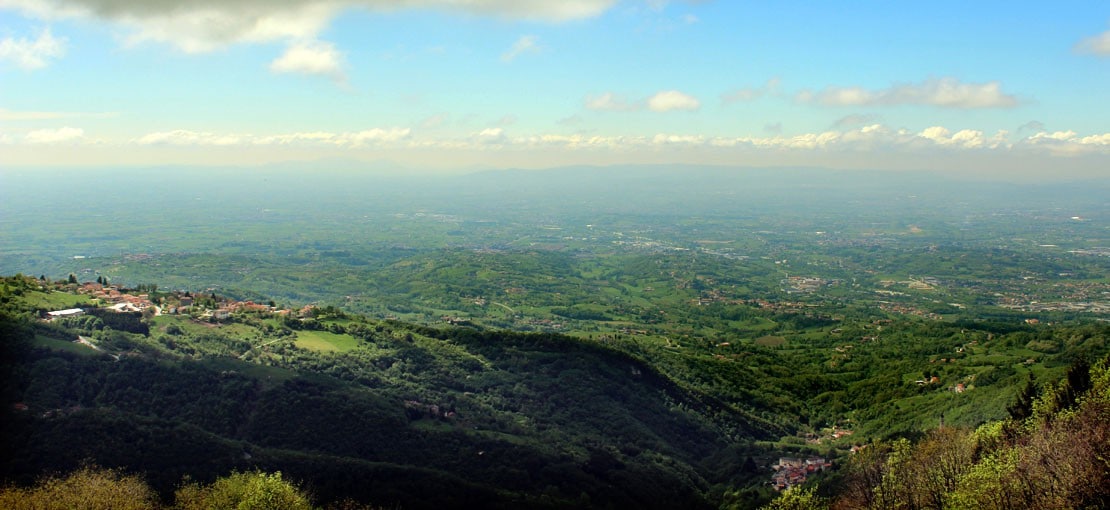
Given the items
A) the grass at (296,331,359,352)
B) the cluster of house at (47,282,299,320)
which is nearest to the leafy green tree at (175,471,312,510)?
the grass at (296,331,359,352)

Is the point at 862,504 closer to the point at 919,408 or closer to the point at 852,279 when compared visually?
the point at 919,408

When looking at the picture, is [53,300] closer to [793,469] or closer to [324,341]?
[324,341]

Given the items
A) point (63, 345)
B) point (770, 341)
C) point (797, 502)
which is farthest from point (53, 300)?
point (770, 341)

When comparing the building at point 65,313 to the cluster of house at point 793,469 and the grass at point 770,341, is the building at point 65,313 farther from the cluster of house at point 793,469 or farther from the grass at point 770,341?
the grass at point 770,341

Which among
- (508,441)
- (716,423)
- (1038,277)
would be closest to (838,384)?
(716,423)

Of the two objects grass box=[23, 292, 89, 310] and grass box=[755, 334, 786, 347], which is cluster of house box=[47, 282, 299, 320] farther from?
grass box=[755, 334, 786, 347]

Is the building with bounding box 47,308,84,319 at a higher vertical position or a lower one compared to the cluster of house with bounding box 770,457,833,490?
higher
